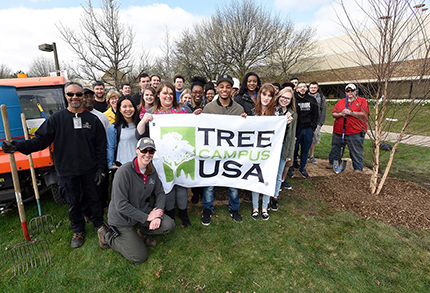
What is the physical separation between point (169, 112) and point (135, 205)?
1519mm

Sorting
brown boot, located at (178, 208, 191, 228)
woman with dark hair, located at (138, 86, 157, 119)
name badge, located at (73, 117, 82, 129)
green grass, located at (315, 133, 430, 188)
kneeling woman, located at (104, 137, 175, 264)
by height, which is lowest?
brown boot, located at (178, 208, 191, 228)

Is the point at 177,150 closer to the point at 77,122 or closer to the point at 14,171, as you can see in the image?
the point at 77,122

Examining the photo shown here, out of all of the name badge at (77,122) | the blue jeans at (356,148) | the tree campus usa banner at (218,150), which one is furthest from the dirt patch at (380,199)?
the name badge at (77,122)

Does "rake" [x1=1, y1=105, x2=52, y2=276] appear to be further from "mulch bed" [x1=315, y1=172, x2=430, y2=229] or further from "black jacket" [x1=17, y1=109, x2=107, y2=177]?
"mulch bed" [x1=315, y1=172, x2=430, y2=229]

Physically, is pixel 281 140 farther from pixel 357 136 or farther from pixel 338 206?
pixel 357 136

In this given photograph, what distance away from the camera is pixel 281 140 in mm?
3693

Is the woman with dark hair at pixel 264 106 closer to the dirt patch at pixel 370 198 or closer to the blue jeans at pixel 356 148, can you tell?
the dirt patch at pixel 370 198

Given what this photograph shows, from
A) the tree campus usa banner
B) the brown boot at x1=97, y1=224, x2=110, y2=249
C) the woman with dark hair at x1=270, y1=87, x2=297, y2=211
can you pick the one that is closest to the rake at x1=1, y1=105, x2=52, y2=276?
the brown boot at x1=97, y1=224, x2=110, y2=249

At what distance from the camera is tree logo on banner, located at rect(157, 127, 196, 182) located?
3498 millimetres

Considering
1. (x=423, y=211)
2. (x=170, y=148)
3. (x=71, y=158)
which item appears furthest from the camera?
(x=423, y=211)

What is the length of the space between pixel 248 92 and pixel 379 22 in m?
2.55

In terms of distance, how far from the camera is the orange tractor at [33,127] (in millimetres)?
3533

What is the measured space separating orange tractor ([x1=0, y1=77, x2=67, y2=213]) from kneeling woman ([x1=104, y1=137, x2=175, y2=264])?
1.78m

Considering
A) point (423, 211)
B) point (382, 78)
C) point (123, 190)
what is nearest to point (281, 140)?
point (382, 78)
